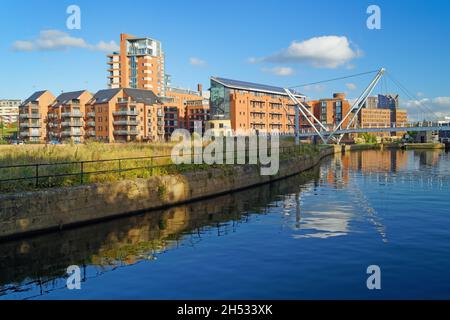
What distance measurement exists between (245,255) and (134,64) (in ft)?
519

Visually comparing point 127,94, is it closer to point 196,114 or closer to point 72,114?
point 72,114

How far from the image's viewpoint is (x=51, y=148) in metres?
28.2

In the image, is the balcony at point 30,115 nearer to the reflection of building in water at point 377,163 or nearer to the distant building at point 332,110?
the reflection of building in water at point 377,163

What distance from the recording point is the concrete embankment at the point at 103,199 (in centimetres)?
1775

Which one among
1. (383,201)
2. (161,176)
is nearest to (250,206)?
(161,176)

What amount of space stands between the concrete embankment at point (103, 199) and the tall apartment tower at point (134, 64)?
427ft

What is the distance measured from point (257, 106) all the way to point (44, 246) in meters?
115

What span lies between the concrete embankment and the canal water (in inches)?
29.8

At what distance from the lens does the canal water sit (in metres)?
12.1

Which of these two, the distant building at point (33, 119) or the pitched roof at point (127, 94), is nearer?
the pitched roof at point (127, 94)

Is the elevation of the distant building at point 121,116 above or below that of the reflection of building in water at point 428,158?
above

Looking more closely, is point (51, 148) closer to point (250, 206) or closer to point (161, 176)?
point (161, 176)

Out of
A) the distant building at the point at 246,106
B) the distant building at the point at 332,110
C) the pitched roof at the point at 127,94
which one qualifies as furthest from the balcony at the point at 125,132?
the distant building at the point at 332,110

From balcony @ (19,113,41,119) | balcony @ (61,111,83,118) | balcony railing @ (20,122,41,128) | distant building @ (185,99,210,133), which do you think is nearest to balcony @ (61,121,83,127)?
balcony @ (61,111,83,118)
